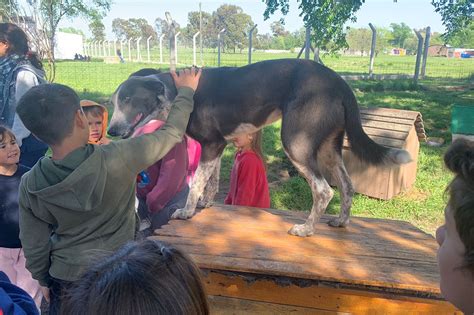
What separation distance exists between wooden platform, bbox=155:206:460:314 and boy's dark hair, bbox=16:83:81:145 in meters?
1.11

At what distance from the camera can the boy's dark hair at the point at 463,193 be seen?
107 cm

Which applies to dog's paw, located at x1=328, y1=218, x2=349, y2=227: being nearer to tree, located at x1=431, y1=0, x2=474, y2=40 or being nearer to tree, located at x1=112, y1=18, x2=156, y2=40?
tree, located at x1=431, y1=0, x2=474, y2=40

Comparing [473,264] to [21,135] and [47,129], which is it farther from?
[21,135]

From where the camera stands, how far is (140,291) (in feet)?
3.32

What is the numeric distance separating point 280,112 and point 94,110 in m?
1.44

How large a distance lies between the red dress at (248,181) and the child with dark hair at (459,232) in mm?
2424

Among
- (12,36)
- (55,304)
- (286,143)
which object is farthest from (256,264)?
(12,36)

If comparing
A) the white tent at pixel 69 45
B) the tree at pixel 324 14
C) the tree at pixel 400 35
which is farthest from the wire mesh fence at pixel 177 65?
the tree at pixel 400 35

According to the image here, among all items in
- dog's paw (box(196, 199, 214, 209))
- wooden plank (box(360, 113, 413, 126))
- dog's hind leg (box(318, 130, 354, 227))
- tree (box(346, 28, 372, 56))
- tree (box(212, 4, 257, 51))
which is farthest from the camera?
tree (box(346, 28, 372, 56))

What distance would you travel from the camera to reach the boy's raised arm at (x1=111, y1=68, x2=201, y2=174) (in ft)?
7.15

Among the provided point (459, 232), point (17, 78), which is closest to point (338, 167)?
point (459, 232)

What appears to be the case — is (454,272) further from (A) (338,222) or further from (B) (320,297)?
(A) (338,222)

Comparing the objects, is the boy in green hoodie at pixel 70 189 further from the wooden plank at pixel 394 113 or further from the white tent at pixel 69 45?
the white tent at pixel 69 45

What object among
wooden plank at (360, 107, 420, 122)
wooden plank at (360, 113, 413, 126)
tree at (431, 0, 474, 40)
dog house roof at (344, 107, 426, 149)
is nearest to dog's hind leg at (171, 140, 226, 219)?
dog house roof at (344, 107, 426, 149)
